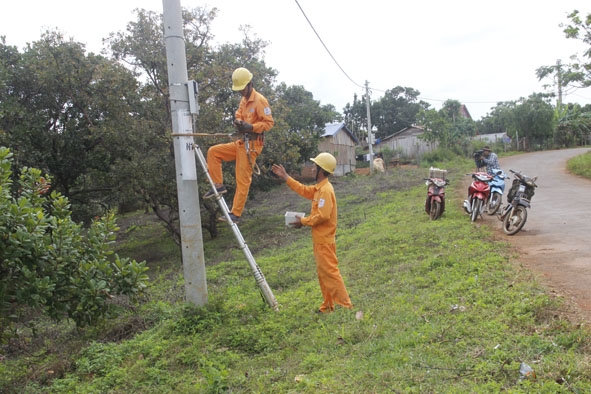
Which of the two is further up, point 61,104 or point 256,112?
point 61,104

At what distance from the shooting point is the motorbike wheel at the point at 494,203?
965 cm

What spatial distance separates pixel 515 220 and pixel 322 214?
4749 millimetres

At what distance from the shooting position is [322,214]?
530 cm

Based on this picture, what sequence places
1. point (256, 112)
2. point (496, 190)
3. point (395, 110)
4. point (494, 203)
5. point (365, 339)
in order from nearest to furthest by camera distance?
point (365, 339)
point (256, 112)
point (496, 190)
point (494, 203)
point (395, 110)

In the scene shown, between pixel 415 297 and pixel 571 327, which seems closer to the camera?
pixel 571 327

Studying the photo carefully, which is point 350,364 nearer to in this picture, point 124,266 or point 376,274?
point 124,266

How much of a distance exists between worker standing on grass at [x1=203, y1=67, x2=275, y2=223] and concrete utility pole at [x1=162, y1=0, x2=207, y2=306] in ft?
0.86

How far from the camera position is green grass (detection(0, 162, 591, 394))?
11.4 ft

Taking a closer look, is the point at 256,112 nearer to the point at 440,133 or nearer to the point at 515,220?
the point at 515,220

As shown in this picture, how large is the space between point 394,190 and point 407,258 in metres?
10.8

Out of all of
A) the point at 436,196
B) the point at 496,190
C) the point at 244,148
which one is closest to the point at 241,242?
the point at 244,148

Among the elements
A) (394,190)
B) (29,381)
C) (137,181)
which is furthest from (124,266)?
(394,190)

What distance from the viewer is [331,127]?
3631 cm

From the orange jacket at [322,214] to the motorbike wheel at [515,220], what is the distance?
440 cm
